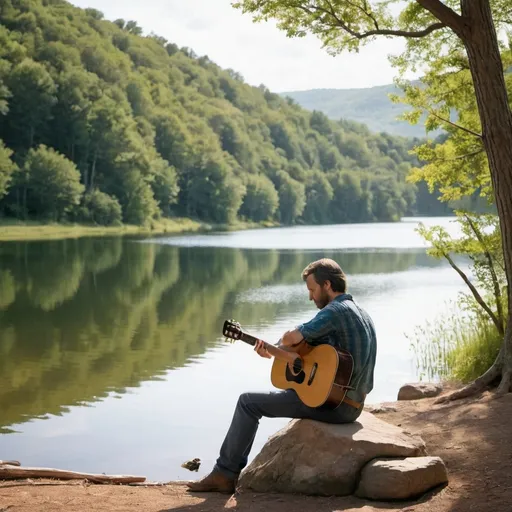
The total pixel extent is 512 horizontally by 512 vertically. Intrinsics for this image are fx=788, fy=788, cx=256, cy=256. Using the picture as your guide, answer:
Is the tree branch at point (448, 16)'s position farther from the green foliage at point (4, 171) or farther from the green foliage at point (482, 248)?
the green foliage at point (4, 171)

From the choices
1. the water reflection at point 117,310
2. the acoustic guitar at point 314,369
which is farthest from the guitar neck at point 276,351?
the water reflection at point 117,310

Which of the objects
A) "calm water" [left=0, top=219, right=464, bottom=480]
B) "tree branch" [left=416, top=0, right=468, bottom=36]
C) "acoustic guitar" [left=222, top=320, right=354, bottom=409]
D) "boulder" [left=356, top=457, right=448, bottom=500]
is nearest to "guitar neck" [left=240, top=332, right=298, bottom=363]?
"acoustic guitar" [left=222, top=320, right=354, bottom=409]

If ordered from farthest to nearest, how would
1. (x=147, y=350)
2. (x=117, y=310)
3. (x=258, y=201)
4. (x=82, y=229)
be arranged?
1. (x=258, y=201)
2. (x=82, y=229)
3. (x=117, y=310)
4. (x=147, y=350)

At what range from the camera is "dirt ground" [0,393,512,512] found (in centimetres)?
545

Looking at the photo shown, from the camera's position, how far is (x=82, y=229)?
235 ft

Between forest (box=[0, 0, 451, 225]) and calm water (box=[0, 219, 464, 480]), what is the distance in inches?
522

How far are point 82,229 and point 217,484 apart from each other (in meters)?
67.5

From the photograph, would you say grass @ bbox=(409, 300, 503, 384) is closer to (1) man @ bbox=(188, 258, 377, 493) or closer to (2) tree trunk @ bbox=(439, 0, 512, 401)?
(2) tree trunk @ bbox=(439, 0, 512, 401)

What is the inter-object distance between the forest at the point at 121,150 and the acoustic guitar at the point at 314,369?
3203 centimetres

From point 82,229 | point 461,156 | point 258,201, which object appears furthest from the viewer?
point 258,201

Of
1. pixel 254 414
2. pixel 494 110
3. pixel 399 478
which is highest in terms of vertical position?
pixel 494 110

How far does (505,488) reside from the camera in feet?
18.2

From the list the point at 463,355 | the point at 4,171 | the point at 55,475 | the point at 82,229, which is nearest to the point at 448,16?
the point at 463,355

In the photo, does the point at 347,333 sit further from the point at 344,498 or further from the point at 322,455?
the point at 344,498
